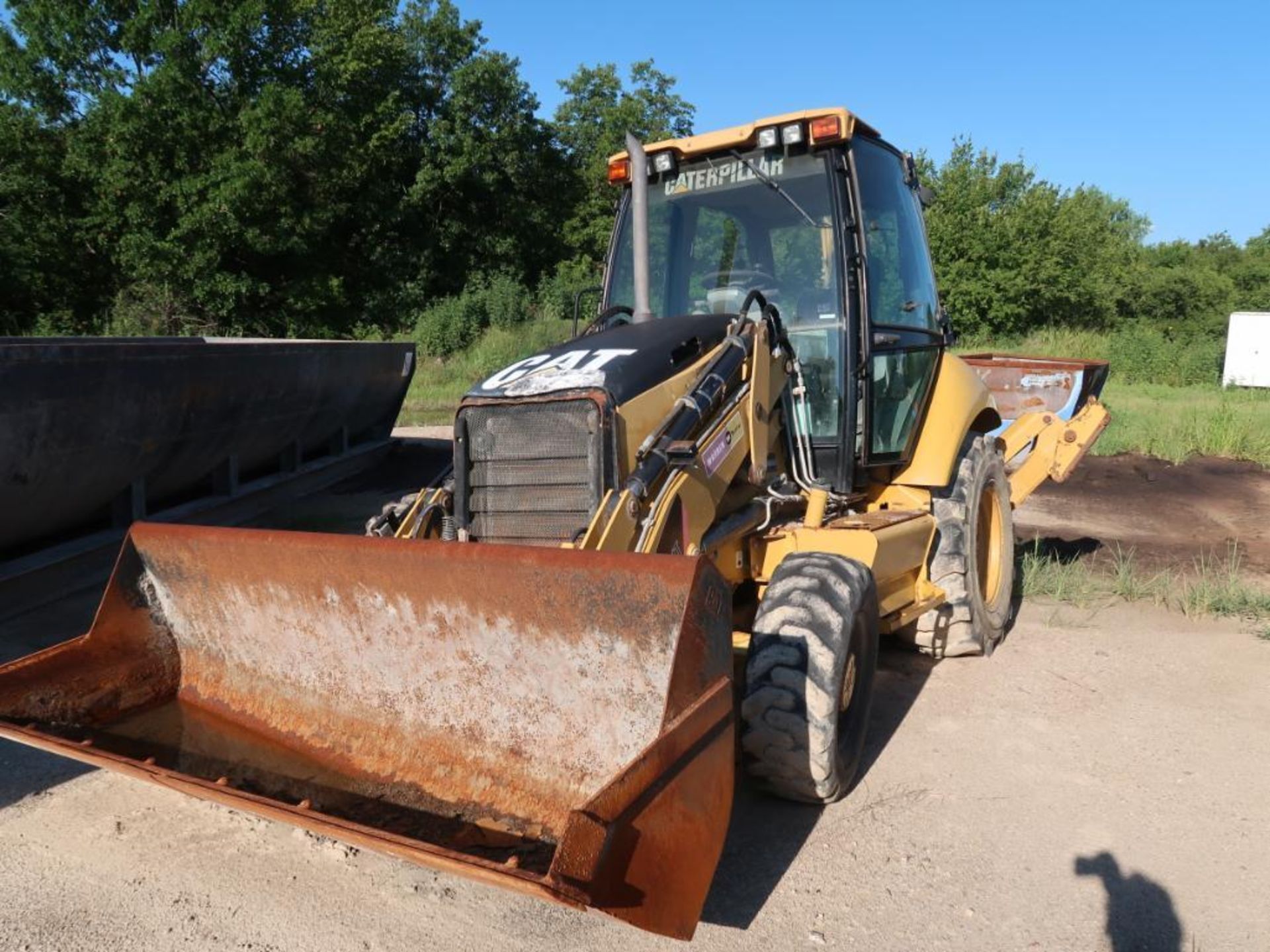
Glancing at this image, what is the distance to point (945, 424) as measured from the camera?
16.2ft

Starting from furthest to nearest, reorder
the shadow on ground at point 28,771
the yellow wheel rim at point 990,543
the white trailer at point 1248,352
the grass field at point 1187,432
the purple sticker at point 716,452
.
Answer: the white trailer at point 1248,352 < the grass field at point 1187,432 < the yellow wheel rim at point 990,543 < the shadow on ground at point 28,771 < the purple sticker at point 716,452

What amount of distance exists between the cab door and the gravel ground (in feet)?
4.48

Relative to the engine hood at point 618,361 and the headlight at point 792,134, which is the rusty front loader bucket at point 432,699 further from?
the headlight at point 792,134

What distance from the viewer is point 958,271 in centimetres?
2912

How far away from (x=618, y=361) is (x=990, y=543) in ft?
10.1

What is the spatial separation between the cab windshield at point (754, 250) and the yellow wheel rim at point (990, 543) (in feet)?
5.08

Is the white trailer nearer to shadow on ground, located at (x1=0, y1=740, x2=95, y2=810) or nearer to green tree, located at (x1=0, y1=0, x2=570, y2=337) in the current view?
green tree, located at (x1=0, y1=0, x2=570, y2=337)

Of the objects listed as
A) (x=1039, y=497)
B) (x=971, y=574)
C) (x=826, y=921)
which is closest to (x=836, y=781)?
(x=826, y=921)

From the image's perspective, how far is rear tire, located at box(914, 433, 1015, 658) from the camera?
464 cm

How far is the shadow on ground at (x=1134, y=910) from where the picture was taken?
2.67m

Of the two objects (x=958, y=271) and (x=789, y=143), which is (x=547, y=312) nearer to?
(x=958, y=271)

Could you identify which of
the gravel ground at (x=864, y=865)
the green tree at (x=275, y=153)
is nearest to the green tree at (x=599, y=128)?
the green tree at (x=275, y=153)

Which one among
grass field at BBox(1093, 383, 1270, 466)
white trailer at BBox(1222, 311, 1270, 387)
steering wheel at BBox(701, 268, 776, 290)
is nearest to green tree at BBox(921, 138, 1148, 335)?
white trailer at BBox(1222, 311, 1270, 387)

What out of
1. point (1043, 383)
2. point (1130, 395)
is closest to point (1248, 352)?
point (1130, 395)
